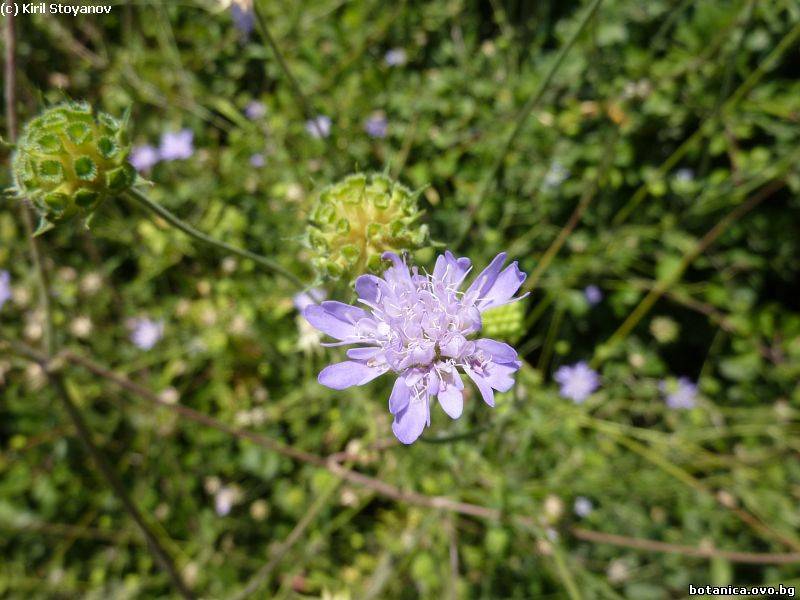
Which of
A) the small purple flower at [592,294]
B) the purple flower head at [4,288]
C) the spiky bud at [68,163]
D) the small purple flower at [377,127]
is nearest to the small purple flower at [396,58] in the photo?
the small purple flower at [377,127]

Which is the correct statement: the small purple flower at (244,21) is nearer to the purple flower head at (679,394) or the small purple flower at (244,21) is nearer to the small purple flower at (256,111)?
the small purple flower at (256,111)

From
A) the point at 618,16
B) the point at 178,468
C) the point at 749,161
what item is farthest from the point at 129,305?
the point at 749,161

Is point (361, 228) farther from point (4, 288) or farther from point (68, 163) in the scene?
point (4, 288)

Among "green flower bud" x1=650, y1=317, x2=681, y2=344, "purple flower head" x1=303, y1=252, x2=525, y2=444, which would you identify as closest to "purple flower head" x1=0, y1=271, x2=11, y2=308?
"purple flower head" x1=303, y1=252, x2=525, y2=444

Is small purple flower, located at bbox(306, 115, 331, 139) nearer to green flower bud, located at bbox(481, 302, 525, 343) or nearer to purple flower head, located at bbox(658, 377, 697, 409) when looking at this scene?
green flower bud, located at bbox(481, 302, 525, 343)

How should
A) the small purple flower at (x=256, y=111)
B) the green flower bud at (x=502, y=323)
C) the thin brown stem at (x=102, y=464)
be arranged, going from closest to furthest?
the green flower bud at (x=502, y=323) < the thin brown stem at (x=102, y=464) < the small purple flower at (x=256, y=111)

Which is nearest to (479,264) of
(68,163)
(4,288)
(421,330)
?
(421,330)
